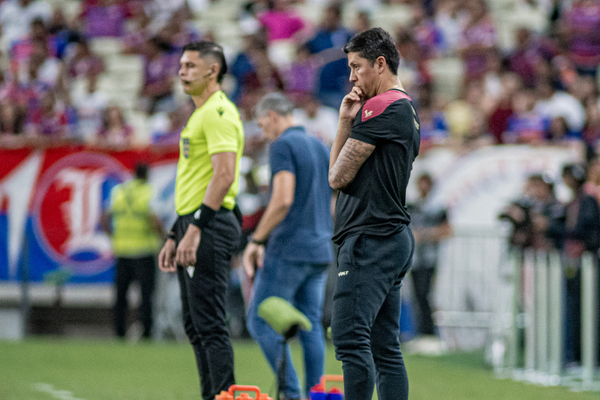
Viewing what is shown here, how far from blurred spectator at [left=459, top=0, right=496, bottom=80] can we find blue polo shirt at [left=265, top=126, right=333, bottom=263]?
34.2 ft

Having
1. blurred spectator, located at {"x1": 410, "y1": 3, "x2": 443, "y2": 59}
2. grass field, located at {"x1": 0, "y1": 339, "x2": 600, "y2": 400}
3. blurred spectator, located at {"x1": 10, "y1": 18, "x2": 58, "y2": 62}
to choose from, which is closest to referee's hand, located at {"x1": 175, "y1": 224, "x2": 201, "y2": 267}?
grass field, located at {"x1": 0, "y1": 339, "x2": 600, "y2": 400}

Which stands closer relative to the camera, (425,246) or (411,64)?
(425,246)

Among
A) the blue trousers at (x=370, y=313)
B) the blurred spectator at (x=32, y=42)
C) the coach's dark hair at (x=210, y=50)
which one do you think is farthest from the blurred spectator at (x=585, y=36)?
the blue trousers at (x=370, y=313)

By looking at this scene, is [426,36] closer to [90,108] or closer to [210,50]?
[90,108]

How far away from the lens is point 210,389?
17.8 feet

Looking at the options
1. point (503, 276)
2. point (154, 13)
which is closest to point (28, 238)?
point (503, 276)

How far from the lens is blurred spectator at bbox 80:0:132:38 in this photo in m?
19.2

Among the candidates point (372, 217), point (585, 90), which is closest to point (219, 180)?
point (372, 217)

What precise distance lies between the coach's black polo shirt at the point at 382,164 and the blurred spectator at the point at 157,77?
12724 mm

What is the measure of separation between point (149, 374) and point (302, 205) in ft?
11.3

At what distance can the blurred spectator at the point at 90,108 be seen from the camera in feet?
49.8

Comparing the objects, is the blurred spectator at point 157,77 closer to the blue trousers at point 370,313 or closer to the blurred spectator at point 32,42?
the blurred spectator at point 32,42

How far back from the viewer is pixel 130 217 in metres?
12.5

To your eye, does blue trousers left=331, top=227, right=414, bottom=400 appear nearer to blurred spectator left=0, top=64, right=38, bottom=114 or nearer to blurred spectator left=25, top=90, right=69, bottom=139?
blurred spectator left=25, top=90, right=69, bottom=139
